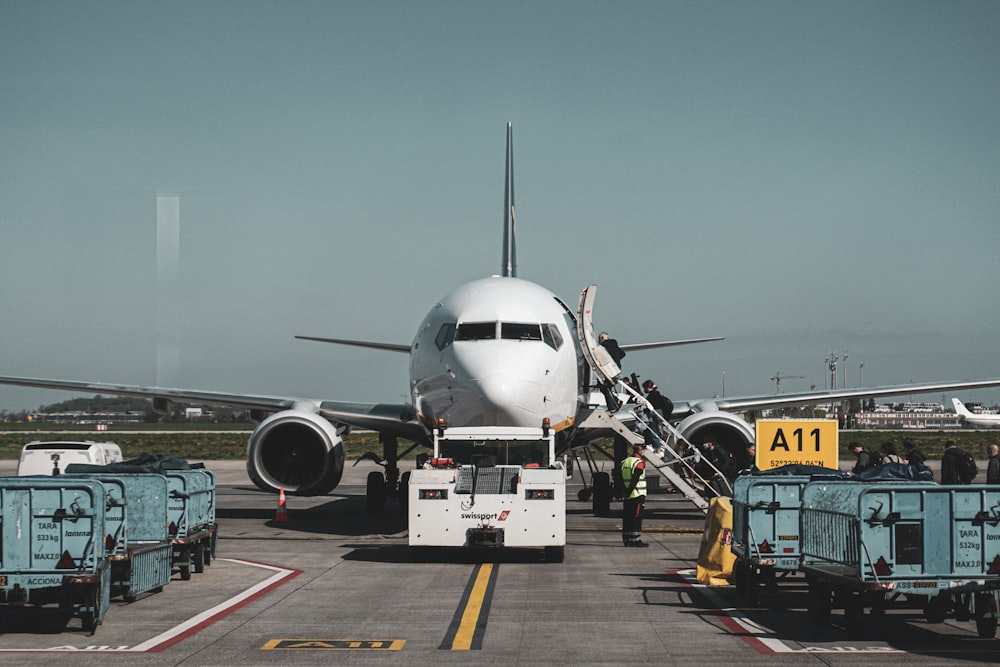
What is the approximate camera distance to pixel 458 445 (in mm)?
17859

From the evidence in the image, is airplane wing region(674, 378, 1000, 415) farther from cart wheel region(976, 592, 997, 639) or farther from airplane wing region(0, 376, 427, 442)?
cart wheel region(976, 592, 997, 639)

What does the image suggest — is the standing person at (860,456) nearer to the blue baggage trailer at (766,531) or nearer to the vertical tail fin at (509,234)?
the blue baggage trailer at (766,531)

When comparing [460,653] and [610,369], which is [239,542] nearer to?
[610,369]

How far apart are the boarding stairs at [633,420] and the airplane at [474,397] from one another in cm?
11

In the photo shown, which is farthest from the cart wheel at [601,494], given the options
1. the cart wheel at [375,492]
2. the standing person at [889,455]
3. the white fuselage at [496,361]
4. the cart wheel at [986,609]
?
the cart wheel at [986,609]

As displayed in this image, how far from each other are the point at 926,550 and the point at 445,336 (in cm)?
1058

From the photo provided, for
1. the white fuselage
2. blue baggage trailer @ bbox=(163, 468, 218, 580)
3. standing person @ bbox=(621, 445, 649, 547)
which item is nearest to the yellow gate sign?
standing person @ bbox=(621, 445, 649, 547)

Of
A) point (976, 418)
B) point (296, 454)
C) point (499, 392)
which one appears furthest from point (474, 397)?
point (976, 418)

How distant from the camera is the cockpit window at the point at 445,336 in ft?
62.6

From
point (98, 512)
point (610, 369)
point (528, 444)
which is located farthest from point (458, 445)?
point (98, 512)

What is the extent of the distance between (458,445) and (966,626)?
8.60 meters

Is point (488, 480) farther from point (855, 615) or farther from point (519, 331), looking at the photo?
point (855, 615)

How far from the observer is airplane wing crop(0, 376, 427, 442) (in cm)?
2306

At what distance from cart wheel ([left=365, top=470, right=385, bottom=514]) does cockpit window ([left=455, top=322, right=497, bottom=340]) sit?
6490 millimetres
